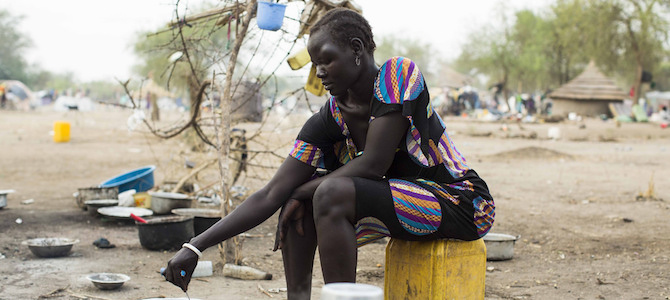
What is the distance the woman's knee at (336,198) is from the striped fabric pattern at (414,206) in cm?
15

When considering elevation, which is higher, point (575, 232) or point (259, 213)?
point (259, 213)

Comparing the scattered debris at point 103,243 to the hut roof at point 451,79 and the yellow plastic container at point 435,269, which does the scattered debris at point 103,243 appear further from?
the hut roof at point 451,79

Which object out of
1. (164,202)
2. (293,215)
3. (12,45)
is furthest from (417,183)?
(12,45)

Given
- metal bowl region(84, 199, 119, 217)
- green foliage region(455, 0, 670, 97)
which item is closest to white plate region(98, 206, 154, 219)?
metal bowl region(84, 199, 119, 217)

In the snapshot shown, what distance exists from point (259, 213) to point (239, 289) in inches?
46.5

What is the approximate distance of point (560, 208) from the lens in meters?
5.96

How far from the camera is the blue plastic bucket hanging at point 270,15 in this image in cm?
356

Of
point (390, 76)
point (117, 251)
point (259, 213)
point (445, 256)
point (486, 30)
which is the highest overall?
point (486, 30)

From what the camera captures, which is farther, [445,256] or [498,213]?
[498,213]

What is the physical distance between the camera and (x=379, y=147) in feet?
6.57

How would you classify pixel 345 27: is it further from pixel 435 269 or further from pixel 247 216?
pixel 435 269

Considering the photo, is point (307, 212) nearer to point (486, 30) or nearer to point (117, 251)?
point (117, 251)

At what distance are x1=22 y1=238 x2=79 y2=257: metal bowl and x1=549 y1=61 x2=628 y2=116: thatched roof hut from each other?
1131 inches

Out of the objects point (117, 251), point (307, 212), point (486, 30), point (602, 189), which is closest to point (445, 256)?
point (307, 212)
